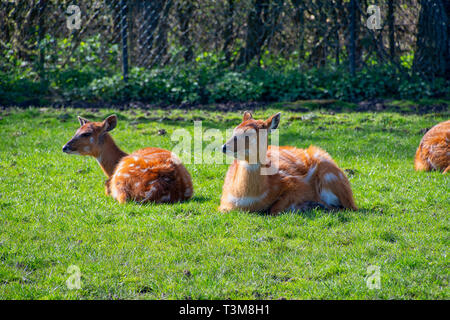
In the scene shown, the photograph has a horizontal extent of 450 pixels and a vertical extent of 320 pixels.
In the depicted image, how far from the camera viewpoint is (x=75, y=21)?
15.4 meters

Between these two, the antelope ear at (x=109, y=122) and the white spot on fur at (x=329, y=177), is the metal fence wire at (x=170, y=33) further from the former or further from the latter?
the white spot on fur at (x=329, y=177)

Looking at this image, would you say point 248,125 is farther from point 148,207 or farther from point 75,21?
point 75,21

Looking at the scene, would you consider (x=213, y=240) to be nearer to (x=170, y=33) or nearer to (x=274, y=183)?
(x=274, y=183)

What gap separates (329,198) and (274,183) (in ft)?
2.24

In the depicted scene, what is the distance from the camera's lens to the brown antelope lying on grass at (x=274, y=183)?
21.3 ft

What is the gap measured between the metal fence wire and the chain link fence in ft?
0.08

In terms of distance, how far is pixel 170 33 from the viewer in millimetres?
15422

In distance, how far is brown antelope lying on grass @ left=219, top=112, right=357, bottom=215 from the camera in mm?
6484

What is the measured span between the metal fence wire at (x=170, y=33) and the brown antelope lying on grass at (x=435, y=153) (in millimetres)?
6536
